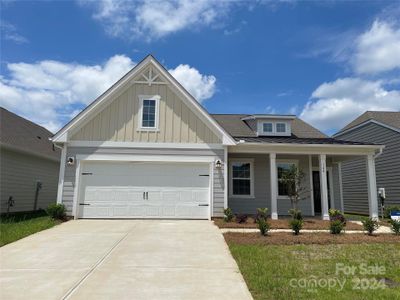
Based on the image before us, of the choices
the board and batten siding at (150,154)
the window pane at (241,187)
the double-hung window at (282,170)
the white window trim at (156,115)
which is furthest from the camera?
the double-hung window at (282,170)


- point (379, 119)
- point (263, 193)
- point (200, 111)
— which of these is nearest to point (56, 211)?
point (200, 111)

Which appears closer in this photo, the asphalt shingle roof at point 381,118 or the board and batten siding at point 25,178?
the board and batten siding at point 25,178

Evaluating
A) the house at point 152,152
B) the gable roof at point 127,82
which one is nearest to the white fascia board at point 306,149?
the house at point 152,152

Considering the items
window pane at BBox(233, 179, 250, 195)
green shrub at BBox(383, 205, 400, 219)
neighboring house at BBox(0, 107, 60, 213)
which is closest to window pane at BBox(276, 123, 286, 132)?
window pane at BBox(233, 179, 250, 195)

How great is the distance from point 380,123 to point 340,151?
736 centimetres

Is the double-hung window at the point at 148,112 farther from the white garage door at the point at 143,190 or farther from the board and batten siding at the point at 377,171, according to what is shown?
the board and batten siding at the point at 377,171

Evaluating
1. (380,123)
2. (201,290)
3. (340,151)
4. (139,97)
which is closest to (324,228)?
(340,151)

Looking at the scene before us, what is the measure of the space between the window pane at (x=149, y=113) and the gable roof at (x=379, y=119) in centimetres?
1328

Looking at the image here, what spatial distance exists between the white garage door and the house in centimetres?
4

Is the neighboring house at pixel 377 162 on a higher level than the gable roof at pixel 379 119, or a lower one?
lower

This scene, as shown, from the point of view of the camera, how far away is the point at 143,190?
11.9 metres

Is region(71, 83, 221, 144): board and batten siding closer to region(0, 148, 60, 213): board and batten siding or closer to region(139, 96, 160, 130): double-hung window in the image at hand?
region(139, 96, 160, 130): double-hung window

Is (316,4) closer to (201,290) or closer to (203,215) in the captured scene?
(203,215)

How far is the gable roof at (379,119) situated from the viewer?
17.6 m
